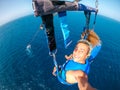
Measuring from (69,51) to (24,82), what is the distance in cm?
961

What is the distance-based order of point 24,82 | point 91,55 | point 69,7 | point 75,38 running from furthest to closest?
1. point 75,38
2. point 24,82
3. point 91,55
4. point 69,7

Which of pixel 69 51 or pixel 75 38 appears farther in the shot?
pixel 75 38

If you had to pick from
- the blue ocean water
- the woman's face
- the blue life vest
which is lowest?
the blue ocean water

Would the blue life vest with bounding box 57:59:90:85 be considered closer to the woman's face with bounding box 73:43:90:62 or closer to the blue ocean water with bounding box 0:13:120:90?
the woman's face with bounding box 73:43:90:62

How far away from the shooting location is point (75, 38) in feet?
111

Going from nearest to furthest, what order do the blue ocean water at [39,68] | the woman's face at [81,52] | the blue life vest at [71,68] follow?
1. the blue life vest at [71,68]
2. the woman's face at [81,52]
3. the blue ocean water at [39,68]

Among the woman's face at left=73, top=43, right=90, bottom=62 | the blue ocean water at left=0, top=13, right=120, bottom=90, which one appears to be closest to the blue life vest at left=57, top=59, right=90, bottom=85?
the woman's face at left=73, top=43, right=90, bottom=62

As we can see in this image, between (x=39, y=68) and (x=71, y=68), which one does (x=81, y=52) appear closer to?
(x=71, y=68)

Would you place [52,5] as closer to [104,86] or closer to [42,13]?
[42,13]

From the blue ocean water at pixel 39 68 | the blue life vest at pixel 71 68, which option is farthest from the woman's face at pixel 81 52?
Answer: the blue ocean water at pixel 39 68

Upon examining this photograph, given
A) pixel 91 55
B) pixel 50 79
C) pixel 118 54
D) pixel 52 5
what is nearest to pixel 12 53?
pixel 50 79

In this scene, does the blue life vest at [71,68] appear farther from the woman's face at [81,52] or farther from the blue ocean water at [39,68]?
the blue ocean water at [39,68]

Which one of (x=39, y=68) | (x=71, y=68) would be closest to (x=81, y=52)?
(x=71, y=68)

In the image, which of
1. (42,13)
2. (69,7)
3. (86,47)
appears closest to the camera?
(42,13)
